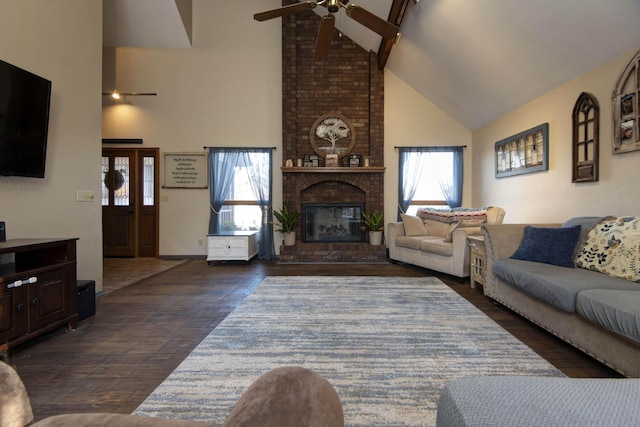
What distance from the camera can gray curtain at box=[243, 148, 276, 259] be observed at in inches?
223

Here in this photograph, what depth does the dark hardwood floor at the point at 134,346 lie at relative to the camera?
160 cm

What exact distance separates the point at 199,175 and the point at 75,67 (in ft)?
9.26

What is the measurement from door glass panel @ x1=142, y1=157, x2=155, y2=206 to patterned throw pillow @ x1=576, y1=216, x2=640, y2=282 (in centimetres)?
618

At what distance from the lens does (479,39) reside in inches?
145

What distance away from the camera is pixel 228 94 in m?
5.69

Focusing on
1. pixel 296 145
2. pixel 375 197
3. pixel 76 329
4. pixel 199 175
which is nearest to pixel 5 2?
pixel 76 329

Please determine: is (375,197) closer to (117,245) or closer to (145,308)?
(145,308)

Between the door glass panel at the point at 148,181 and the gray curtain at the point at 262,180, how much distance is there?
5.74 ft

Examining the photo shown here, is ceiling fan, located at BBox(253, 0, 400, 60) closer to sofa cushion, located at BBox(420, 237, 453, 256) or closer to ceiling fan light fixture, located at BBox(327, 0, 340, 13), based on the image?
ceiling fan light fixture, located at BBox(327, 0, 340, 13)

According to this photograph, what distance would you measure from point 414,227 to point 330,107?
2.62m

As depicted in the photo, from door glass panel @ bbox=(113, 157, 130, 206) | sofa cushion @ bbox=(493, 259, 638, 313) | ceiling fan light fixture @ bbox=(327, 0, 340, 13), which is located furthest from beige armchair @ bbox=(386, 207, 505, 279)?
door glass panel @ bbox=(113, 157, 130, 206)

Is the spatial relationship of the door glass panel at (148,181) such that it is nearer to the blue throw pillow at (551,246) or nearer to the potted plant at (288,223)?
the potted plant at (288,223)

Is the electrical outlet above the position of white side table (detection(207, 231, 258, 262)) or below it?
above

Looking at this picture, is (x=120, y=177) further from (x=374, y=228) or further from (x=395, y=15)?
(x=395, y=15)
